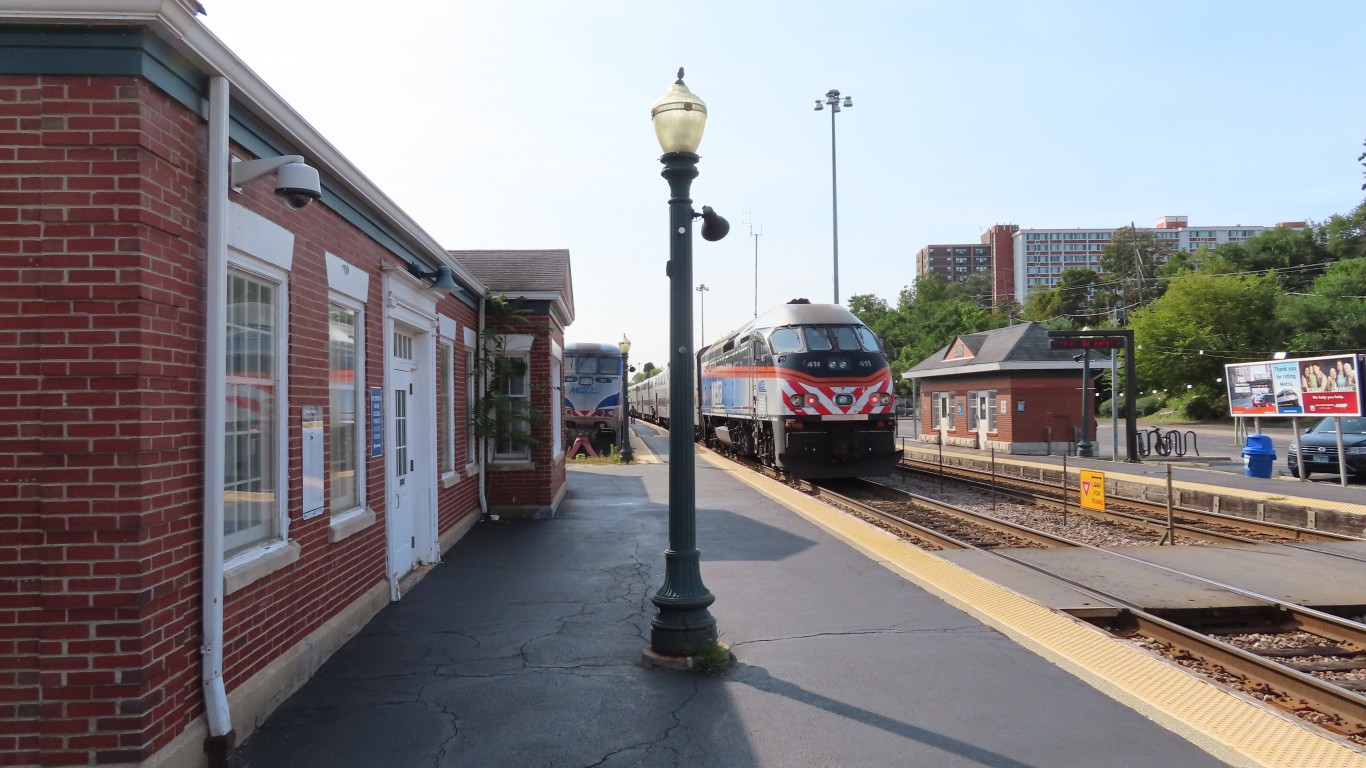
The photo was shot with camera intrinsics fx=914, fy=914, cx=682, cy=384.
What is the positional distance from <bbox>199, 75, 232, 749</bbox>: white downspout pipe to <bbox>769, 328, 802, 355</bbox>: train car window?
14.0 m

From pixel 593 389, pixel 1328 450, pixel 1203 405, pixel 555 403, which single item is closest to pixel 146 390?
pixel 555 403

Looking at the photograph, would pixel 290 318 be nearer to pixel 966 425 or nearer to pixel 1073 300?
pixel 966 425

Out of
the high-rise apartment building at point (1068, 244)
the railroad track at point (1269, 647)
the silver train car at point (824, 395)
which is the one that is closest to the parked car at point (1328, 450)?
the silver train car at point (824, 395)

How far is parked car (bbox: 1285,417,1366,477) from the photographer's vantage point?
18.7m

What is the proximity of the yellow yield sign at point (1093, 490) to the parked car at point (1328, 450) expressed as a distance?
771cm

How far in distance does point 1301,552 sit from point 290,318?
11629 millimetres

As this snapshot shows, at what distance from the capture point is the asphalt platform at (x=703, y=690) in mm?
4641

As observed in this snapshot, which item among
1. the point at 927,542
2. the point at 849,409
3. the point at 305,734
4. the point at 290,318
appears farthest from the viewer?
the point at 849,409

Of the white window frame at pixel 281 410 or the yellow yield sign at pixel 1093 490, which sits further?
the yellow yield sign at pixel 1093 490

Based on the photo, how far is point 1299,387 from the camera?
60.6 feet

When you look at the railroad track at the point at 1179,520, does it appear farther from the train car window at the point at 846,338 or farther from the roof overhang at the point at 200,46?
the roof overhang at the point at 200,46

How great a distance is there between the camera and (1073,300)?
103750 millimetres

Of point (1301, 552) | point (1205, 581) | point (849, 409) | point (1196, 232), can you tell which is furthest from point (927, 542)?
point (1196, 232)

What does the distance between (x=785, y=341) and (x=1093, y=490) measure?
6479mm
